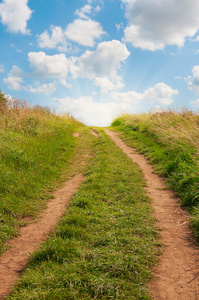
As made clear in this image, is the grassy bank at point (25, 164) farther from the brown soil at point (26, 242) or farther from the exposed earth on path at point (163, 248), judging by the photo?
the exposed earth on path at point (163, 248)

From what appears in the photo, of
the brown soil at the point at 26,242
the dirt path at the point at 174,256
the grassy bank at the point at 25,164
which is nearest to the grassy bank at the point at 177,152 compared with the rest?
the dirt path at the point at 174,256

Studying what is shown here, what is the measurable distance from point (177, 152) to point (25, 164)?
5917 mm

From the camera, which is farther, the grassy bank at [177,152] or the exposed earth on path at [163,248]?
the grassy bank at [177,152]

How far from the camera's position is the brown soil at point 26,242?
3.37 metres

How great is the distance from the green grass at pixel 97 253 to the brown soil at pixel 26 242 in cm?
26

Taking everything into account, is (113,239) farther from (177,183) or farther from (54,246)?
(177,183)

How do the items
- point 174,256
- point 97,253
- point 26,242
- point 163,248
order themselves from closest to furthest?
point 97,253 < point 174,256 < point 163,248 < point 26,242

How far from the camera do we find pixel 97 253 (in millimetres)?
3451

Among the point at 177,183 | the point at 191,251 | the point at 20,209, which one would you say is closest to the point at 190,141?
the point at 177,183

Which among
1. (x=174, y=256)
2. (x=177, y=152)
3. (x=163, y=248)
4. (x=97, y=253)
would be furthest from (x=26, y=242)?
(x=177, y=152)

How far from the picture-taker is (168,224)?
15.6 ft

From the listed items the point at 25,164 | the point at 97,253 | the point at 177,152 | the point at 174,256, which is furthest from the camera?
the point at 177,152

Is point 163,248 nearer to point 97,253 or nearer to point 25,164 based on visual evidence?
point 97,253

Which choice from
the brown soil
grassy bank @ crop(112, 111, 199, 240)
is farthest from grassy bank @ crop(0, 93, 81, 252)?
grassy bank @ crop(112, 111, 199, 240)
